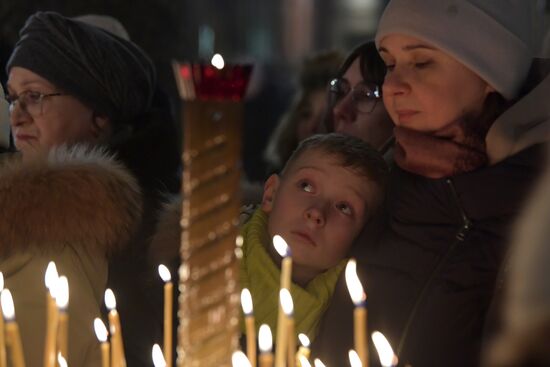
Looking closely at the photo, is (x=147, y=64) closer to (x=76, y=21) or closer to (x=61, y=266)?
(x=76, y=21)

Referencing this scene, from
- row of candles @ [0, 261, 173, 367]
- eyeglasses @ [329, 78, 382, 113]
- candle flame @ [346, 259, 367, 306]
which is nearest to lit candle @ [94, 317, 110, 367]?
row of candles @ [0, 261, 173, 367]

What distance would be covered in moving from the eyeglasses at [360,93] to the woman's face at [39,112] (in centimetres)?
68

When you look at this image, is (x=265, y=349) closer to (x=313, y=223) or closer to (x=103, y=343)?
(x=103, y=343)

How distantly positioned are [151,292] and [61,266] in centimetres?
20

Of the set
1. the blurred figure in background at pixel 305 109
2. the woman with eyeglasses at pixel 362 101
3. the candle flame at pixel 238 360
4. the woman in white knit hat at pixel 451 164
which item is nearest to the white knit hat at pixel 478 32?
the woman in white knit hat at pixel 451 164

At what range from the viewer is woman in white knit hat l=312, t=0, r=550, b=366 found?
188 centimetres

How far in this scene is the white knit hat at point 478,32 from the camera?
2020 millimetres

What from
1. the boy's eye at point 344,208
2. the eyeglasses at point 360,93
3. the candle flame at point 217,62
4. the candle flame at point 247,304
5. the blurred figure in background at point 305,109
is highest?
the candle flame at point 217,62

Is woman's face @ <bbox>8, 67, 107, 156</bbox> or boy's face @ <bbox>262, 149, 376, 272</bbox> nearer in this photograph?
boy's face @ <bbox>262, 149, 376, 272</bbox>

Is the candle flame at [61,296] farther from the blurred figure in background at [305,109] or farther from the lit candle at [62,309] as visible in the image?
the blurred figure in background at [305,109]

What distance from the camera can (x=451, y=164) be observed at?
1.96m

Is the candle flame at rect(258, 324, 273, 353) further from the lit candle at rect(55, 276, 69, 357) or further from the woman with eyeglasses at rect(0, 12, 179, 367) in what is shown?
the woman with eyeglasses at rect(0, 12, 179, 367)

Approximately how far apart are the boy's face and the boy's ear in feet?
0.09

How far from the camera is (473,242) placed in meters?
1.89
